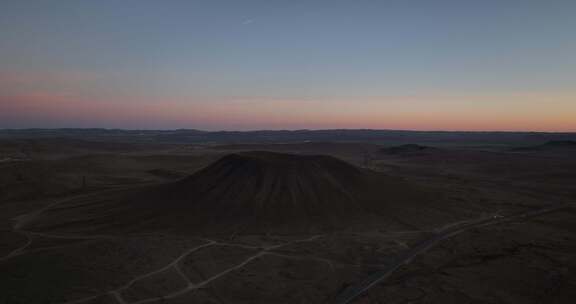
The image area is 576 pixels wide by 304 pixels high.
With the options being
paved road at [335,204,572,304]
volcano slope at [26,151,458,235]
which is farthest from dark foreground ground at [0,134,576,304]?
volcano slope at [26,151,458,235]

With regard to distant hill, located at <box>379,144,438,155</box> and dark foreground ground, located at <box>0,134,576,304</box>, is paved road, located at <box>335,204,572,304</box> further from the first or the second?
distant hill, located at <box>379,144,438,155</box>

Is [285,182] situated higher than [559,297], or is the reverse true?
[285,182]

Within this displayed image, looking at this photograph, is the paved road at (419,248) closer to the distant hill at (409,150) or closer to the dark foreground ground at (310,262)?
the dark foreground ground at (310,262)

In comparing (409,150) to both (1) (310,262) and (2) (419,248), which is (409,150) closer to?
(2) (419,248)

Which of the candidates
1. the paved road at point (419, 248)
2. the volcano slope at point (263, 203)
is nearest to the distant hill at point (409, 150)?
the volcano slope at point (263, 203)

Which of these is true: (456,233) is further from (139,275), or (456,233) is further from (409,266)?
(139,275)

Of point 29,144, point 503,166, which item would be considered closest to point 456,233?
point 503,166
